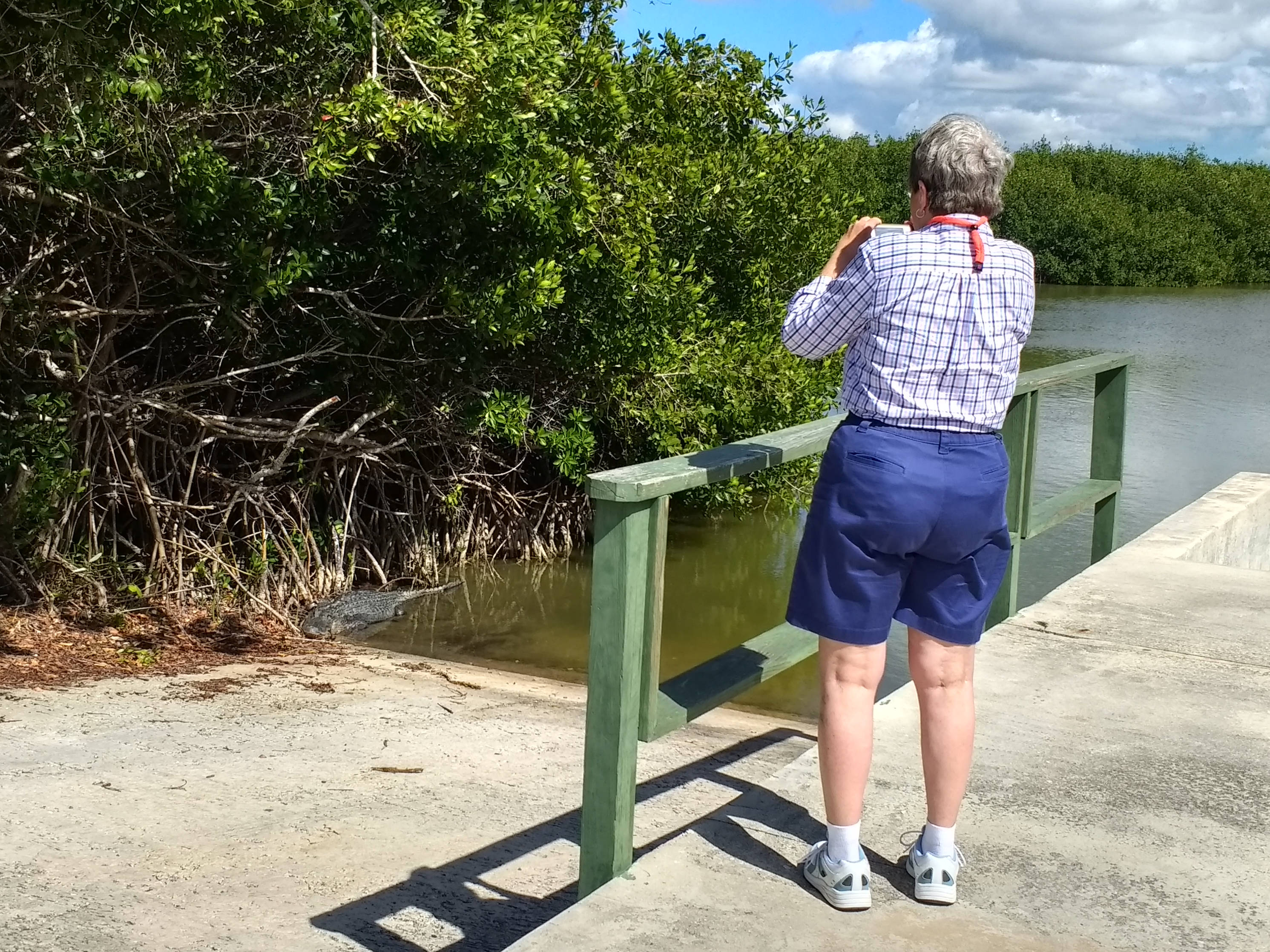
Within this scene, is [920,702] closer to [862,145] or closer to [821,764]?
[821,764]

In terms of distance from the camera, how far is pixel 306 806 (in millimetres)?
5125

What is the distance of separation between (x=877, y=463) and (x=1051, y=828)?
1.16m

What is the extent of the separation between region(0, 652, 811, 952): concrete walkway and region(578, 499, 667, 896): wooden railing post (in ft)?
3.65

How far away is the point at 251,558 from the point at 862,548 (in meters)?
6.52

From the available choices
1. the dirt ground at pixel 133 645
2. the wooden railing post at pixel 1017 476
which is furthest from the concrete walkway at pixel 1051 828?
the dirt ground at pixel 133 645

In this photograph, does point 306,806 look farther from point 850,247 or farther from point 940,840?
point 850,247

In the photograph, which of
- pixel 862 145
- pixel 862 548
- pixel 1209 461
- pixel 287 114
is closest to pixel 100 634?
pixel 287 114

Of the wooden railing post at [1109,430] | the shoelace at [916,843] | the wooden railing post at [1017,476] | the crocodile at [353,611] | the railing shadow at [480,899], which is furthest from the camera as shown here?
the crocodile at [353,611]

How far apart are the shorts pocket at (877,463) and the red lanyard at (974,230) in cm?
42

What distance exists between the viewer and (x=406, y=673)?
7.79 m

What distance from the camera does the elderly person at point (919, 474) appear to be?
2730 millimetres

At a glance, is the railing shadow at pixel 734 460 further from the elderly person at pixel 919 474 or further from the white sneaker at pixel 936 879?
the white sneaker at pixel 936 879

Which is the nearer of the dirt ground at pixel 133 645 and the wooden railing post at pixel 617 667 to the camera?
the wooden railing post at pixel 617 667

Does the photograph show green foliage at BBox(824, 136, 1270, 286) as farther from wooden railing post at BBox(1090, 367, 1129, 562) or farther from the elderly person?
the elderly person
